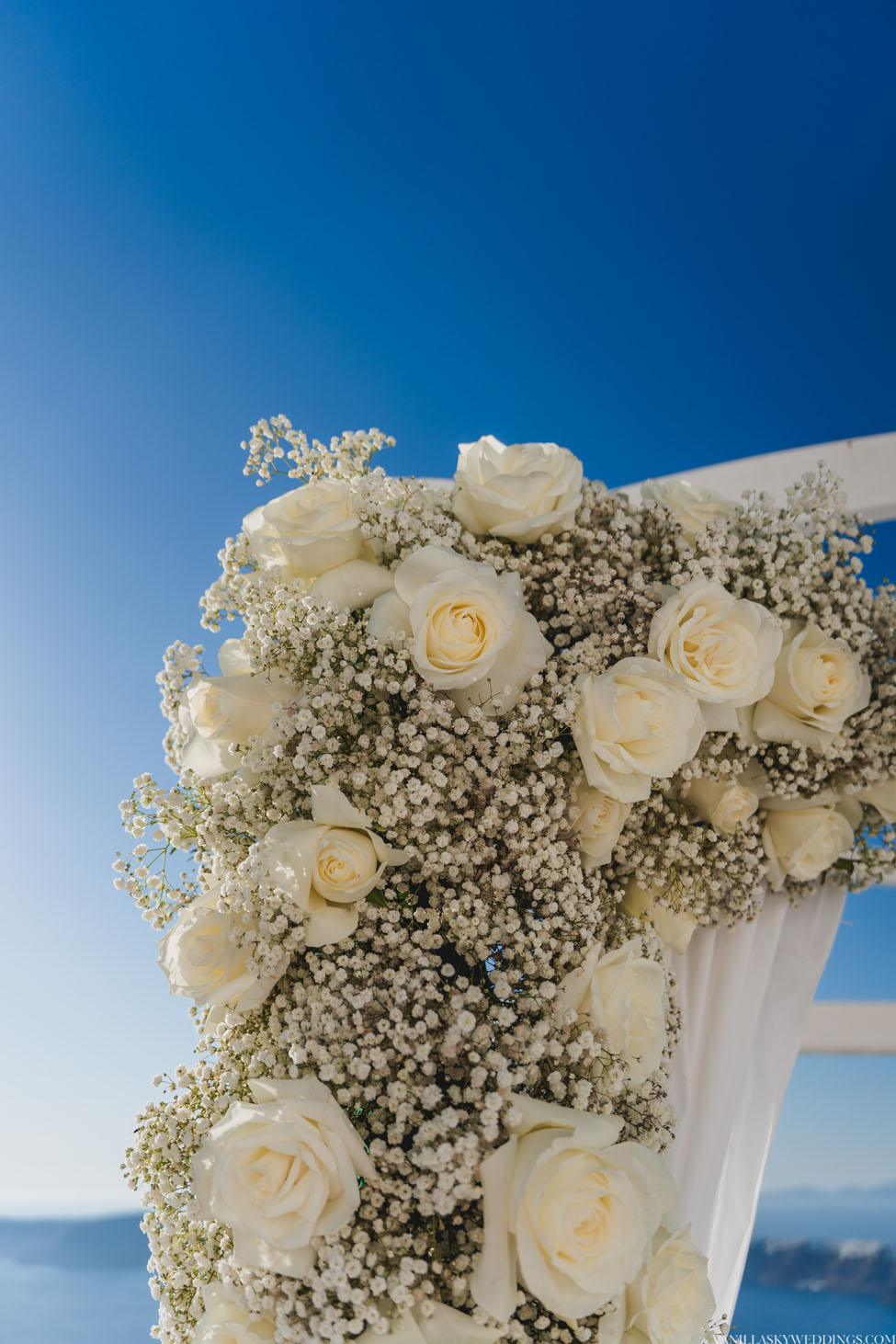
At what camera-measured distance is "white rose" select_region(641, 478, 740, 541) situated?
197 centimetres

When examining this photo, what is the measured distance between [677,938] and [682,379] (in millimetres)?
3423

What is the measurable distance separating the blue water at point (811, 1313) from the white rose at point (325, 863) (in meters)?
4.74

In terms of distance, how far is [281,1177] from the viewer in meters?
1.21

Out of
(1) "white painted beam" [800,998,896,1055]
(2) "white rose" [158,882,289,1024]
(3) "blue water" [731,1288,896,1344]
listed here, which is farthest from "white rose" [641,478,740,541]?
(3) "blue water" [731,1288,896,1344]

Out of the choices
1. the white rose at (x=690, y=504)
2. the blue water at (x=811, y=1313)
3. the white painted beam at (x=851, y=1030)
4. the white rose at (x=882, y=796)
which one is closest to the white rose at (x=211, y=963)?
the white rose at (x=690, y=504)

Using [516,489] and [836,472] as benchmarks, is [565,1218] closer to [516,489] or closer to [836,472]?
[516,489]

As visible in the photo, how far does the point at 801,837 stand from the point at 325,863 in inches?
41.8

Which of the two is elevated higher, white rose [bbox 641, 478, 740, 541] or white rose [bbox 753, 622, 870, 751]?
white rose [bbox 641, 478, 740, 541]

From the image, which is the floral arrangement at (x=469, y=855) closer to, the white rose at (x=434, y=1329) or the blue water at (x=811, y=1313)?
the white rose at (x=434, y=1329)

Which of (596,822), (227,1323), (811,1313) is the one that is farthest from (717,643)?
(811,1313)

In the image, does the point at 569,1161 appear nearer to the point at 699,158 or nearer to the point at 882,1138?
the point at 699,158

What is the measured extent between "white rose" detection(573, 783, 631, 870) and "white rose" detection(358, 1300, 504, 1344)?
72 cm

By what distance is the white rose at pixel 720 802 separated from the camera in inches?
73.9

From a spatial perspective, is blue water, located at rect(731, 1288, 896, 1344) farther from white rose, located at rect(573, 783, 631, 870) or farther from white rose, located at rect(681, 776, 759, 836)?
white rose, located at rect(573, 783, 631, 870)
